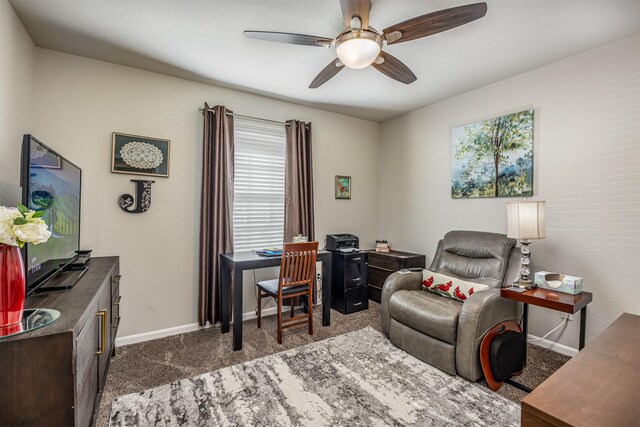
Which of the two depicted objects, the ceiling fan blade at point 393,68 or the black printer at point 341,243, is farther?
the black printer at point 341,243

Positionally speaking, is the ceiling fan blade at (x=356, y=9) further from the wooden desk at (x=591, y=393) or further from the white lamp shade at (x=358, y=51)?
the wooden desk at (x=591, y=393)

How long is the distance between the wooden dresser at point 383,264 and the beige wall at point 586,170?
754 millimetres

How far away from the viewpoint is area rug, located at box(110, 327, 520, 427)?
1761mm

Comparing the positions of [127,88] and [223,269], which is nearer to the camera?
[127,88]

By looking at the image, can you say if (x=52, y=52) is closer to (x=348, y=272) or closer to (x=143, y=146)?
(x=143, y=146)

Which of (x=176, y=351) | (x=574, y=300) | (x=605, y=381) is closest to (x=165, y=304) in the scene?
(x=176, y=351)

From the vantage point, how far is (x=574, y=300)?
1989 millimetres

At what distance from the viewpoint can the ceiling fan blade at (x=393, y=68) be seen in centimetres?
203

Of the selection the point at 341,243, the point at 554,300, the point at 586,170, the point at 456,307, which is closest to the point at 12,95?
the point at 341,243

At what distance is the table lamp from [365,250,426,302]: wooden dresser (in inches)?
53.2

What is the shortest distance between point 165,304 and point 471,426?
272 cm

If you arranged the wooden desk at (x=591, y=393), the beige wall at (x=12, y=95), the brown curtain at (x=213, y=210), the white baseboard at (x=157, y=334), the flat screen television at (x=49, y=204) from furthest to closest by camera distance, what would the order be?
the brown curtain at (x=213, y=210) → the white baseboard at (x=157, y=334) → the beige wall at (x=12, y=95) → the flat screen television at (x=49, y=204) → the wooden desk at (x=591, y=393)

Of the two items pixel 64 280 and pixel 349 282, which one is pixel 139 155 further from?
pixel 349 282

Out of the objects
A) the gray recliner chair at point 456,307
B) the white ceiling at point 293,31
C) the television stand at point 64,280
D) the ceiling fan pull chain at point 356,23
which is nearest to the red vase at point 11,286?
the television stand at point 64,280
